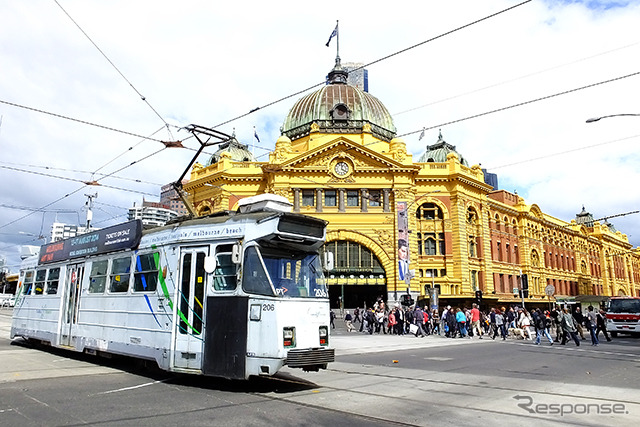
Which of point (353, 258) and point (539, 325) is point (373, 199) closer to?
point (353, 258)

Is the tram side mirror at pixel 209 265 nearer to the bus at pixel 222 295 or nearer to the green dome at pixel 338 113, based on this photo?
the bus at pixel 222 295

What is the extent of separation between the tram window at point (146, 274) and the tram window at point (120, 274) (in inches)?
17.1

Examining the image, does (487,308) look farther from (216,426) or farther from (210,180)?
(216,426)

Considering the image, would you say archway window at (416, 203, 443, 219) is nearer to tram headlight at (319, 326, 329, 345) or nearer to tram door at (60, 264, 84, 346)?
tram door at (60, 264, 84, 346)

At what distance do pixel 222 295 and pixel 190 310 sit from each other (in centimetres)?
93

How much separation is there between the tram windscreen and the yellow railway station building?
31343 mm

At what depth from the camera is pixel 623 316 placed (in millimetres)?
26297

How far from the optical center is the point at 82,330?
1291cm

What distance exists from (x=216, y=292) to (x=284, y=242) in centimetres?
159

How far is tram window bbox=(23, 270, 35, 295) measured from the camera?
16562mm

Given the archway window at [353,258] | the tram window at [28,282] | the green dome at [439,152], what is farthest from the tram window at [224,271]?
the green dome at [439,152]

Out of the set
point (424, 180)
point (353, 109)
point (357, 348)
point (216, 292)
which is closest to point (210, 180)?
point (353, 109)

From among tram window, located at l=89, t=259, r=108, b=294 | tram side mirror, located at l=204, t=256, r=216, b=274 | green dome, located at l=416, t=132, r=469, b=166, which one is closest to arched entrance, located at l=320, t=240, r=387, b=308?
green dome, located at l=416, t=132, r=469, b=166

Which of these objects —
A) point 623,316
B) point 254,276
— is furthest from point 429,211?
point 254,276
